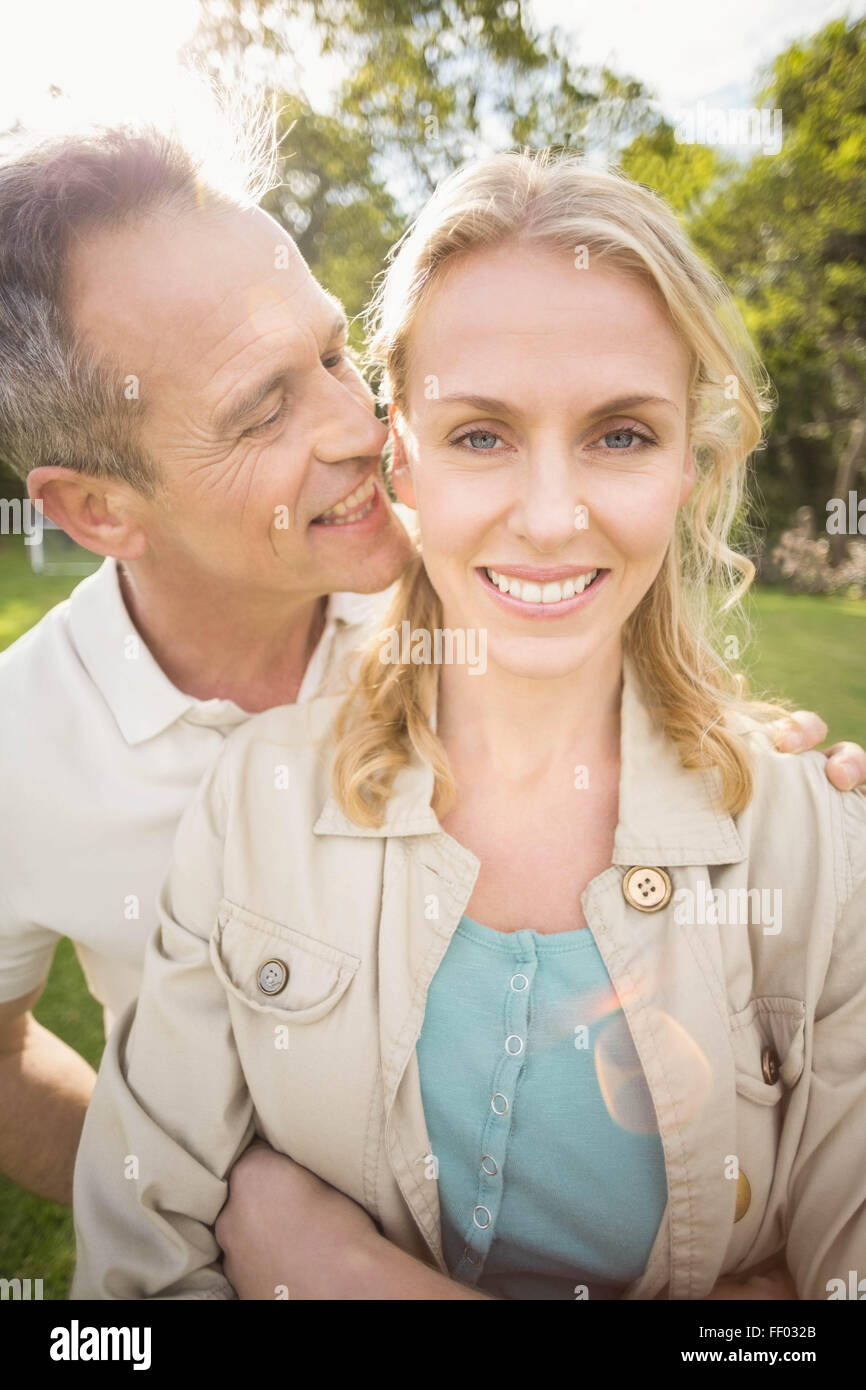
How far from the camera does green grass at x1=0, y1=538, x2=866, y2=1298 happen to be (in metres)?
2.91

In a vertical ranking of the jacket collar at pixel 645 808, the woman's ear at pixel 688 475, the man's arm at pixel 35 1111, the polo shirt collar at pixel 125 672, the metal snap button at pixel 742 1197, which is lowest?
the man's arm at pixel 35 1111

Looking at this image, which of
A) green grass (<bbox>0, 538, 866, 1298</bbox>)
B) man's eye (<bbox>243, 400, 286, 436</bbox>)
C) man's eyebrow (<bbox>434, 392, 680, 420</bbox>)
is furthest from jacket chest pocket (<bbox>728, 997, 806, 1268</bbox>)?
man's eye (<bbox>243, 400, 286, 436</bbox>)

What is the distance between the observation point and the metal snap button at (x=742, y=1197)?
1.64 m

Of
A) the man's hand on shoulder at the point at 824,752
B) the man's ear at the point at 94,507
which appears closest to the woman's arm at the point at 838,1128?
the man's hand on shoulder at the point at 824,752

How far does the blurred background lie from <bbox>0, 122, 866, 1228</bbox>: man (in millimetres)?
370

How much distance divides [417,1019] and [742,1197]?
622 mm

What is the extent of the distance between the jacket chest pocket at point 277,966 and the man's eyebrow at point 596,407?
991 millimetres

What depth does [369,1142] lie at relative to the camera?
5.61 ft

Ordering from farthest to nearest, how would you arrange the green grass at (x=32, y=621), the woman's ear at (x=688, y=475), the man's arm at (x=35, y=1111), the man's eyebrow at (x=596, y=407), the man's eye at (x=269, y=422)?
the green grass at (x=32, y=621) → the man's arm at (x=35, y=1111) → the man's eye at (x=269, y=422) → the woman's ear at (x=688, y=475) → the man's eyebrow at (x=596, y=407)

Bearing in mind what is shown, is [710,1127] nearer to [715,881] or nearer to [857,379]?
[715,881]

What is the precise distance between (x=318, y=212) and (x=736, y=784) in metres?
10.8

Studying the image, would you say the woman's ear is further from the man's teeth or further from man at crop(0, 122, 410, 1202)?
man at crop(0, 122, 410, 1202)

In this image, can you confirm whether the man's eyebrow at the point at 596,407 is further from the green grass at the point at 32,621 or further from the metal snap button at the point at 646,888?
the green grass at the point at 32,621

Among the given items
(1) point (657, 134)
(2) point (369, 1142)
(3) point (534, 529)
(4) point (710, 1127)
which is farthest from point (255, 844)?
(1) point (657, 134)
